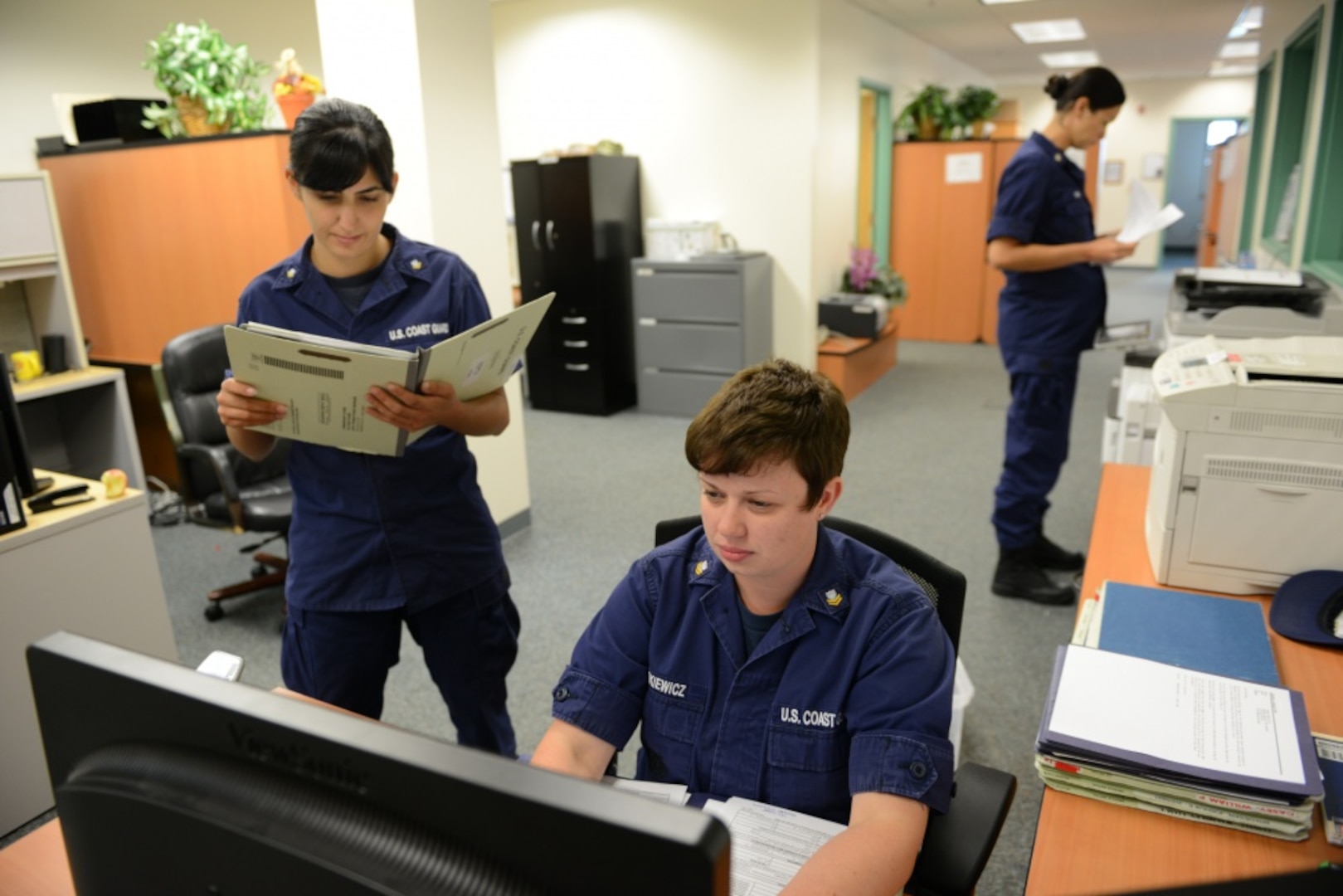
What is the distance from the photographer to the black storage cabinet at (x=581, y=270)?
5.45 metres

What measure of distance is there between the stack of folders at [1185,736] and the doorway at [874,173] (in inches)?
244

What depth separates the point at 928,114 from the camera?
729 cm

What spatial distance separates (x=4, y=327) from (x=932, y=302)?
6273 millimetres

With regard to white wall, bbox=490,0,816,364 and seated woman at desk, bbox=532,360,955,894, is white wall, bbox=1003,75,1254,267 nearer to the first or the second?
white wall, bbox=490,0,816,364

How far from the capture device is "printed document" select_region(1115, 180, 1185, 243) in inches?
110

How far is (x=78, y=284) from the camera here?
4242mm

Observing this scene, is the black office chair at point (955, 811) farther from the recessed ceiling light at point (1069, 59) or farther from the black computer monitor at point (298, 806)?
the recessed ceiling light at point (1069, 59)

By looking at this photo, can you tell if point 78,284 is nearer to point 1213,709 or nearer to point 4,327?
point 4,327

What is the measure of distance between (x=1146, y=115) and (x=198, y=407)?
13.0m

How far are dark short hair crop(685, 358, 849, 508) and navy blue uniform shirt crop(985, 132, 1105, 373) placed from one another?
191 centimetres

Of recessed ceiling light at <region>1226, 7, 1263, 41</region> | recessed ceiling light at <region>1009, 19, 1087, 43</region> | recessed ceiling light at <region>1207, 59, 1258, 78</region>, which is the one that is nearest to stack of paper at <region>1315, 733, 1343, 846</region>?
recessed ceiling light at <region>1226, 7, 1263, 41</region>

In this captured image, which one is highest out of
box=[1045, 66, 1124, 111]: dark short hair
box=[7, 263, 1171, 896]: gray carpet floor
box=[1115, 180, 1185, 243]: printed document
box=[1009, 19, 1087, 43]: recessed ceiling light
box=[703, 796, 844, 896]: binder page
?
box=[1009, 19, 1087, 43]: recessed ceiling light

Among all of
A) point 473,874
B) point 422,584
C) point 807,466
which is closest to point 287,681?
point 422,584

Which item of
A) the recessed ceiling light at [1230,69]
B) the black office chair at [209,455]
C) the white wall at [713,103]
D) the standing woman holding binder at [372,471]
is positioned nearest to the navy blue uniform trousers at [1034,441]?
the standing woman holding binder at [372,471]
